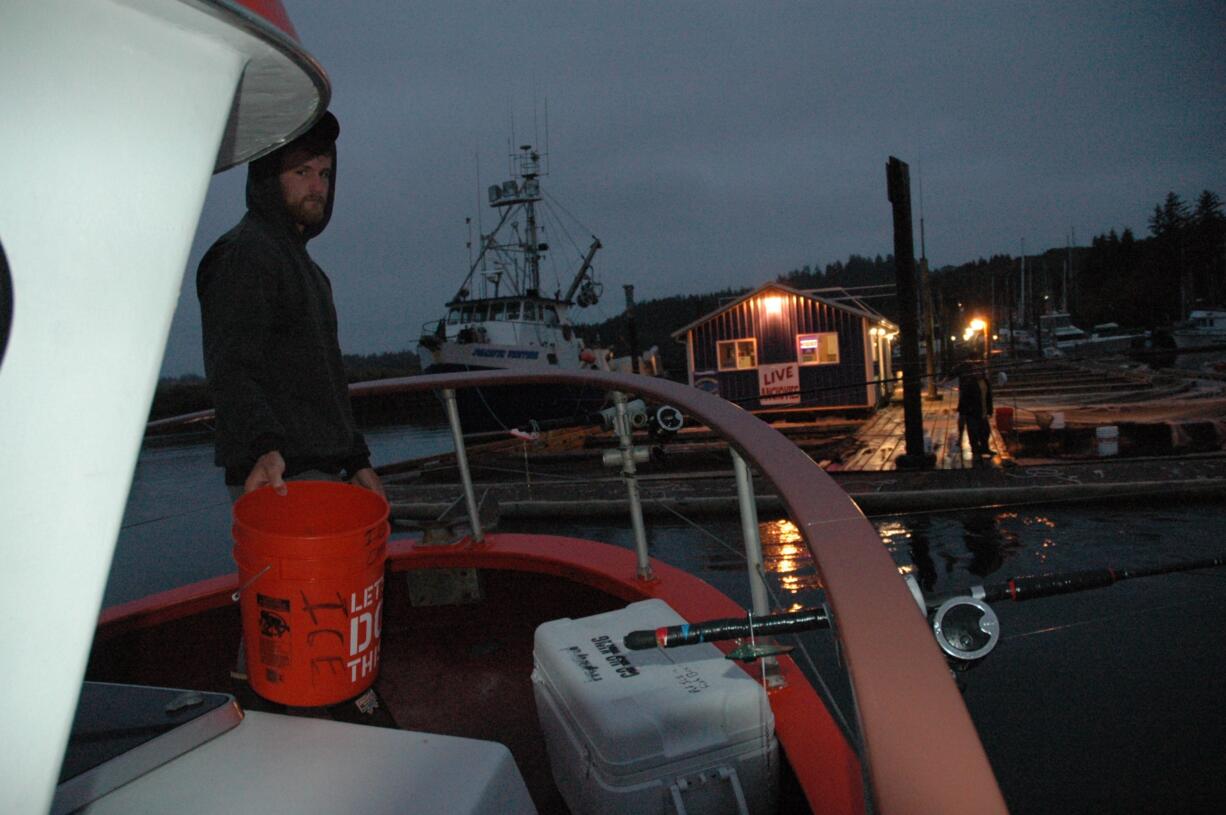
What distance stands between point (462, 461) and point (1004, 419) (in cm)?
1278

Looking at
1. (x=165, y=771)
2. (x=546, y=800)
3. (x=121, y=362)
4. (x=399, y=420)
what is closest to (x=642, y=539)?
(x=546, y=800)

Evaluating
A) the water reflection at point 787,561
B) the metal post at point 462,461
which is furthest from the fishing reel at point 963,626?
the water reflection at point 787,561

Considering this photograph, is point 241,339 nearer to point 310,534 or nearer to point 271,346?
point 271,346

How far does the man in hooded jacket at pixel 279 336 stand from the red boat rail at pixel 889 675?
1.19m

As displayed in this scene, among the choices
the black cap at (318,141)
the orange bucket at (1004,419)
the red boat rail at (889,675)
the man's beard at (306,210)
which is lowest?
the orange bucket at (1004,419)

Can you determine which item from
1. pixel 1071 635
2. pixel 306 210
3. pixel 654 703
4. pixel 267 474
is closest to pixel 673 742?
pixel 654 703

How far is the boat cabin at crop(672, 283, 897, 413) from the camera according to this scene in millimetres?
19672

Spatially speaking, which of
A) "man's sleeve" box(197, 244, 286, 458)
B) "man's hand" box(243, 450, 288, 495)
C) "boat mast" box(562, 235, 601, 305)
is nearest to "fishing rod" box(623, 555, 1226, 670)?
"man's hand" box(243, 450, 288, 495)

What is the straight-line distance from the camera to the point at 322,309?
1.96 meters

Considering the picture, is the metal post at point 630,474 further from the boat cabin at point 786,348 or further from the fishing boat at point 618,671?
the boat cabin at point 786,348

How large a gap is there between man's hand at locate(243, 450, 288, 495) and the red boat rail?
1.11 meters

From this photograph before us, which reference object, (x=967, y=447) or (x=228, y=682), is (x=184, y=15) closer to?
(x=228, y=682)

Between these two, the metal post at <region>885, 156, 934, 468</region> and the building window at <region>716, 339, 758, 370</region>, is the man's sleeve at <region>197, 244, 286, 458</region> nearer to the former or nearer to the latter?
the metal post at <region>885, 156, 934, 468</region>

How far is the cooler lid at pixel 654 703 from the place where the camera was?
57.0 inches
